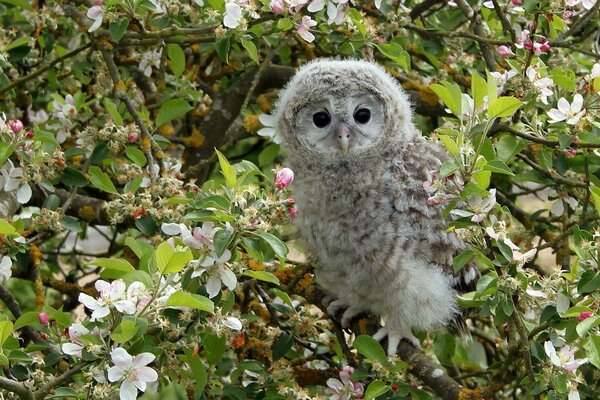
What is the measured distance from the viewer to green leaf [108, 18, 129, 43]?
2.84 m

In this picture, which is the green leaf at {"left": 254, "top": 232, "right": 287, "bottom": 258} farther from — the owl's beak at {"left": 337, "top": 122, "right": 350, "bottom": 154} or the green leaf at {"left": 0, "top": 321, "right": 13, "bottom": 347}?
the owl's beak at {"left": 337, "top": 122, "right": 350, "bottom": 154}

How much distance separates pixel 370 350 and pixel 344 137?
94 cm

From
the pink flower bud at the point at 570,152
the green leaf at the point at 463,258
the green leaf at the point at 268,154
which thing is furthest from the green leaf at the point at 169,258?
the green leaf at the point at 268,154

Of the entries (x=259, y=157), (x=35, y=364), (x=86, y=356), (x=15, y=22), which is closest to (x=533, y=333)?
(x=86, y=356)

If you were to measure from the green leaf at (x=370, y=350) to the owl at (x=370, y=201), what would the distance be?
0.50 m

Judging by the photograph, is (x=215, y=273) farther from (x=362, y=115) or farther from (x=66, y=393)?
(x=362, y=115)

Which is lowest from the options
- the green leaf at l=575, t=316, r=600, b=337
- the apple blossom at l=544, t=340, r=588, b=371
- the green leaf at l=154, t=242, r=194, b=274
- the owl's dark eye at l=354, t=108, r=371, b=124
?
the owl's dark eye at l=354, t=108, r=371, b=124

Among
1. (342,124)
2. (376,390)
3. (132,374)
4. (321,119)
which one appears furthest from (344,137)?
(132,374)

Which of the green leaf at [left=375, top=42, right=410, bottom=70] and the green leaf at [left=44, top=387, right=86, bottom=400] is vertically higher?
the green leaf at [left=375, top=42, right=410, bottom=70]

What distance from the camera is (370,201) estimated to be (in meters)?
3.36

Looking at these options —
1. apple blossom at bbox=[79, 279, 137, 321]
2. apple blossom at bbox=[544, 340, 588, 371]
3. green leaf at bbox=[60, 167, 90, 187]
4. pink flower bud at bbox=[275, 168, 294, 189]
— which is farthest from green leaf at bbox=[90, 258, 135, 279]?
apple blossom at bbox=[544, 340, 588, 371]

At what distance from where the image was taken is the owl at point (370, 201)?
A: 331cm

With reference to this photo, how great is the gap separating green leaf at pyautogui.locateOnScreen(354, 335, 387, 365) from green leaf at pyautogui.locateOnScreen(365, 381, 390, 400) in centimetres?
7

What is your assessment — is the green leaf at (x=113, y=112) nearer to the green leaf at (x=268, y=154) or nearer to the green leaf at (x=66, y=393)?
the green leaf at (x=268, y=154)
